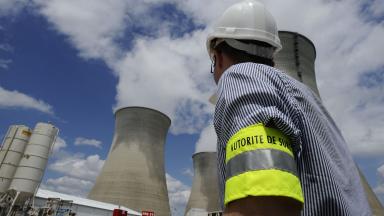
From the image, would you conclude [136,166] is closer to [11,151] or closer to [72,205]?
[72,205]

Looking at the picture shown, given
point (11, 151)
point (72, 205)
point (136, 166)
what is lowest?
point (72, 205)

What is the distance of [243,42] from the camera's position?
1.13 metres

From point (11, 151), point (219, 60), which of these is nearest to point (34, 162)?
point (11, 151)

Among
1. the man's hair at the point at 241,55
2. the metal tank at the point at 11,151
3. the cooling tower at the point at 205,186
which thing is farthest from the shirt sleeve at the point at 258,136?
the cooling tower at the point at 205,186

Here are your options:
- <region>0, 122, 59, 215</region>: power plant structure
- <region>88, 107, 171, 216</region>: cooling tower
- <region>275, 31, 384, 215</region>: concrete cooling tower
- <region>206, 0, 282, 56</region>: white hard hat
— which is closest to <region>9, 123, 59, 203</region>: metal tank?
<region>0, 122, 59, 215</region>: power plant structure

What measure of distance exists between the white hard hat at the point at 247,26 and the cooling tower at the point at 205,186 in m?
27.0

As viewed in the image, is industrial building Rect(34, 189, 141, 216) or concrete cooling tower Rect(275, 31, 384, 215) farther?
concrete cooling tower Rect(275, 31, 384, 215)

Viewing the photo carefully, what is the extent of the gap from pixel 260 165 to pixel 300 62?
60.5ft

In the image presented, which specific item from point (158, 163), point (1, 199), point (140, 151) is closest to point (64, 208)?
point (1, 199)

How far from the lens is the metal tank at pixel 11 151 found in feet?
30.1

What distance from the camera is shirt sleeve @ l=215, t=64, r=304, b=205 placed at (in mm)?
677

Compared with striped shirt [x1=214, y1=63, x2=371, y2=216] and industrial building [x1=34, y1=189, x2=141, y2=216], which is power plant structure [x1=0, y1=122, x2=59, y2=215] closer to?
industrial building [x1=34, y1=189, x2=141, y2=216]

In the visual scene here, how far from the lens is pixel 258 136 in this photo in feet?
2.41

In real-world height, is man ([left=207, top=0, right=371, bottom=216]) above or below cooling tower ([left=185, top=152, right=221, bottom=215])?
below
